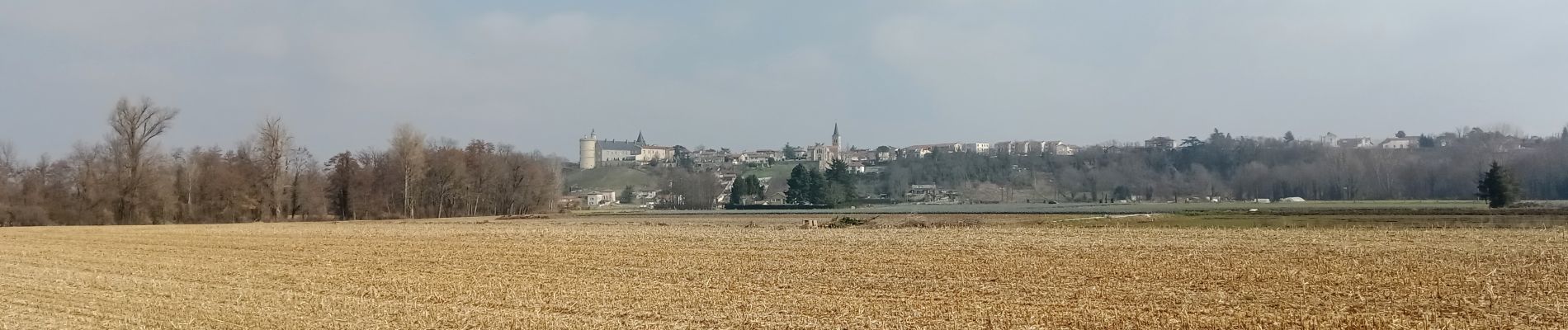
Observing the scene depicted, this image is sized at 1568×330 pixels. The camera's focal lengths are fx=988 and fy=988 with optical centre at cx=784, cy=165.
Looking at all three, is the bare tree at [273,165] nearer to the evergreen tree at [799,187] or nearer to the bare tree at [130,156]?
the bare tree at [130,156]

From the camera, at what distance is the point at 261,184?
90.7 metres

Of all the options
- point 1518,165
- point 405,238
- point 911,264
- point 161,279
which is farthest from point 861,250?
point 1518,165

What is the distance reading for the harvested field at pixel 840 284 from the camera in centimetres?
1598

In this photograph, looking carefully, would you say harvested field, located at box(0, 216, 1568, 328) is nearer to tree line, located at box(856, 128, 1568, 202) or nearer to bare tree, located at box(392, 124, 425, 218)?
bare tree, located at box(392, 124, 425, 218)

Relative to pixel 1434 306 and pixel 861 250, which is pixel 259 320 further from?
pixel 1434 306

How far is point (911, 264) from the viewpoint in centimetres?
2516

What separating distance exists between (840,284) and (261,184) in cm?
8517

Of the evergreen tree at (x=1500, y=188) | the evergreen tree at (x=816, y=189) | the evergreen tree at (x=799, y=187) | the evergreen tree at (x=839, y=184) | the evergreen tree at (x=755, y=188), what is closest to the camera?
the evergreen tree at (x=1500, y=188)

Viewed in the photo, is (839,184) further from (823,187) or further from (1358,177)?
(1358,177)

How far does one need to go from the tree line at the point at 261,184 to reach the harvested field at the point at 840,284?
5431cm

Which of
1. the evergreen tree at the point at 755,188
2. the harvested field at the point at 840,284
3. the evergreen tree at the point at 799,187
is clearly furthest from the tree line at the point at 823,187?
the harvested field at the point at 840,284

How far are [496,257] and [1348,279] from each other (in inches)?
888

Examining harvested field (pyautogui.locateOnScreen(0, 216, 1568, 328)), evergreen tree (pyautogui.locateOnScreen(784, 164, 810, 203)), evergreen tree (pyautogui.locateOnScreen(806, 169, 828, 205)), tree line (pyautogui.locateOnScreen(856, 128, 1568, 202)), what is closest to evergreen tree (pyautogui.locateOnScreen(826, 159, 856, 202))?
evergreen tree (pyautogui.locateOnScreen(806, 169, 828, 205))

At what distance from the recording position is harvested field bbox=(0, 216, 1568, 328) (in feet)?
52.4
